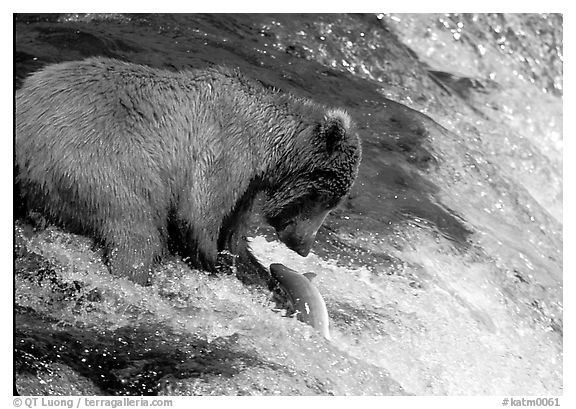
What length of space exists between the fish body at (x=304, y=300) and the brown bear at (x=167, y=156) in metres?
0.28

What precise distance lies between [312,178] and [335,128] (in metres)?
0.33

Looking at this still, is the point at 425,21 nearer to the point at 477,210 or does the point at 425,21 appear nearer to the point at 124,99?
the point at 477,210

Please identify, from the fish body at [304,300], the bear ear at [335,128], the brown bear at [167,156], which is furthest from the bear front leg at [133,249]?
the bear ear at [335,128]

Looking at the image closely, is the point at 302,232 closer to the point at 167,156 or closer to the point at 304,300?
the point at 304,300

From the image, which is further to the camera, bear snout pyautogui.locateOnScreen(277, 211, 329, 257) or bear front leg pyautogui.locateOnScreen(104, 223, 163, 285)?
bear snout pyautogui.locateOnScreen(277, 211, 329, 257)

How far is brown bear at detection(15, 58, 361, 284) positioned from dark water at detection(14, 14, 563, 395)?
0.20 m

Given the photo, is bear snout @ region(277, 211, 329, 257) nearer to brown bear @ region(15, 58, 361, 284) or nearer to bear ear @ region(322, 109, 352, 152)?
brown bear @ region(15, 58, 361, 284)

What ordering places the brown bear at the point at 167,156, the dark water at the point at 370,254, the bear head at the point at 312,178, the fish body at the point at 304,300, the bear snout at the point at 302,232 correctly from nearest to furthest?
1. the brown bear at the point at 167,156
2. the dark water at the point at 370,254
3. the fish body at the point at 304,300
4. the bear head at the point at 312,178
5. the bear snout at the point at 302,232

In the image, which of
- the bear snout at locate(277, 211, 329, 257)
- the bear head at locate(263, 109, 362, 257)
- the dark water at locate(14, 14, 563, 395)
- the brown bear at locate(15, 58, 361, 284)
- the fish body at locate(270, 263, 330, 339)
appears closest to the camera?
the brown bear at locate(15, 58, 361, 284)

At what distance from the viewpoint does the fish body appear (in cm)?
545

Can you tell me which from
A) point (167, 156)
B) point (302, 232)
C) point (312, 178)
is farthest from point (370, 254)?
point (167, 156)

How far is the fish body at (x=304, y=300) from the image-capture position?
5.45 metres

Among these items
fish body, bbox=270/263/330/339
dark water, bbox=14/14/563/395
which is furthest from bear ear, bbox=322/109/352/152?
fish body, bbox=270/263/330/339

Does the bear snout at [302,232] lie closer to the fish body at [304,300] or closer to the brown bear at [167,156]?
the brown bear at [167,156]
